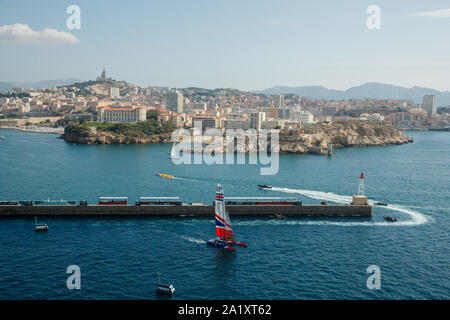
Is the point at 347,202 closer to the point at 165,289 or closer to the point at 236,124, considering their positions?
the point at 165,289

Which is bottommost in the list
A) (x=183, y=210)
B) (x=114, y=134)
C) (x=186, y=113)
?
(x=183, y=210)

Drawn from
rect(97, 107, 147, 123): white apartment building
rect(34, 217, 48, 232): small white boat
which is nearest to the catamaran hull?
rect(34, 217, 48, 232): small white boat

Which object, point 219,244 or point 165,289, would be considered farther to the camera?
point 219,244

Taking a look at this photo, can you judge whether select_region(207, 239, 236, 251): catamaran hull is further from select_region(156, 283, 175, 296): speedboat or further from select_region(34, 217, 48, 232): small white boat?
select_region(34, 217, 48, 232): small white boat

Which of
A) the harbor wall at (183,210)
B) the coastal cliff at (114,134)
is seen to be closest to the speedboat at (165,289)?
the harbor wall at (183,210)

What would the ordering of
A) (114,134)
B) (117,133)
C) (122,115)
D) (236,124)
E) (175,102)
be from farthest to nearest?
(175,102) < (236,124) < (122,115) < (117,133) < (114,134)

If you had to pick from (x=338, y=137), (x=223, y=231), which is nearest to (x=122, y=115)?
(x=338, y=137)
